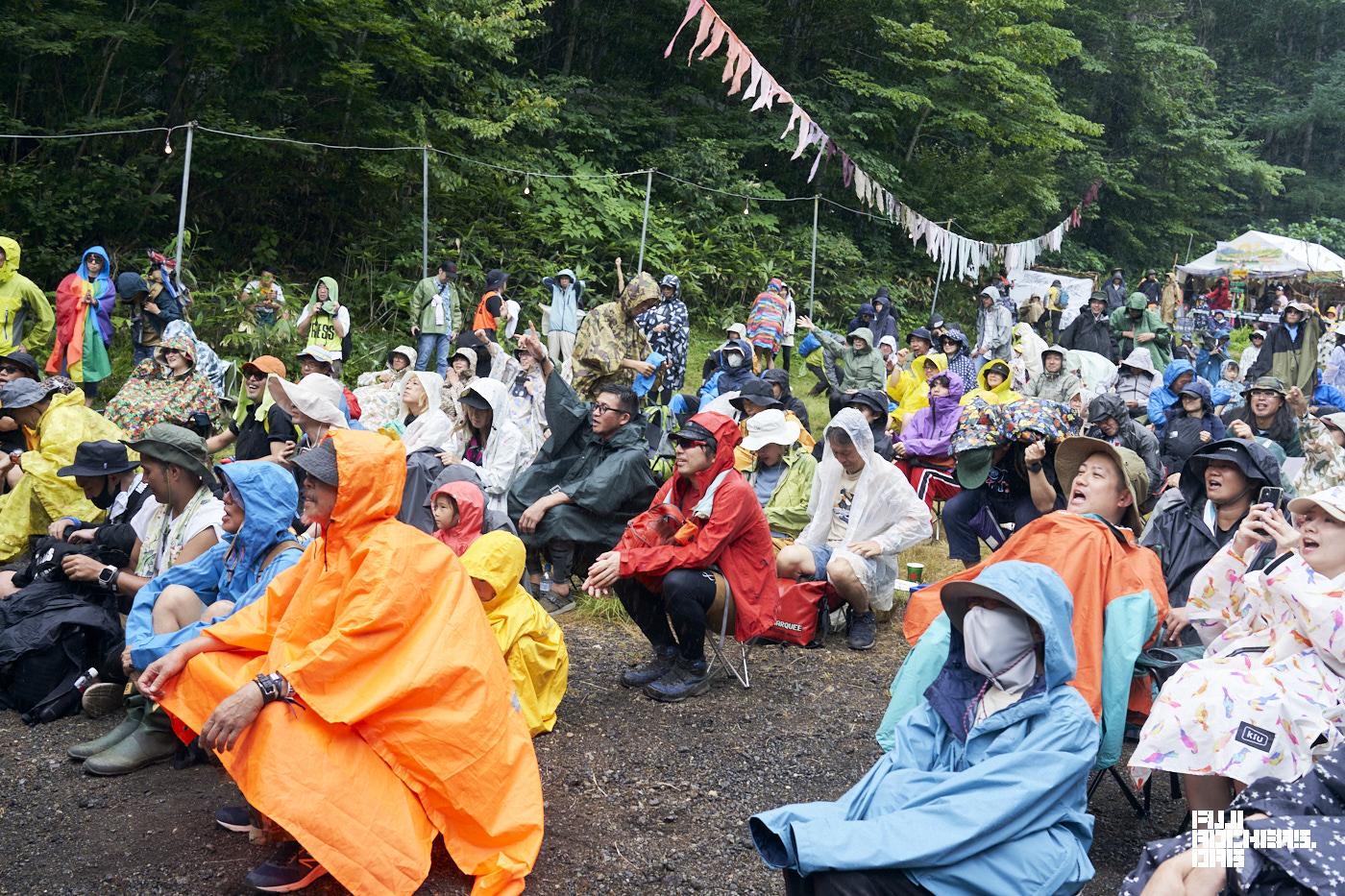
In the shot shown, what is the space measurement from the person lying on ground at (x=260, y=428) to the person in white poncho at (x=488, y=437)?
102cm

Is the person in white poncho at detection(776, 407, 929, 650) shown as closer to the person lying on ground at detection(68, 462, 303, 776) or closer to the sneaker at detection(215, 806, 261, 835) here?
the person lying on ground at detection(68, 462, 303, 776)

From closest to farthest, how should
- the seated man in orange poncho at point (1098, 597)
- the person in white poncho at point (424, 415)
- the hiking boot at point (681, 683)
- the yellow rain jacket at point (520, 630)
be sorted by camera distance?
the seated man in orange poncho at point (1098, 597) < the yellow rain jacket at point (520, 630) < the hiking boot at point (681, 683) < the person in white poncho at point (424, 415)

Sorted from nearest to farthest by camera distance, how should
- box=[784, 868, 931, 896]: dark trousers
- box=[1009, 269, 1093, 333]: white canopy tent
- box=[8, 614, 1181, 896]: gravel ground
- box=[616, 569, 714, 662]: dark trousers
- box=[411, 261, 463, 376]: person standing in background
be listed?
box=[784, 868, 931, 896]: dark trousers → box=[8, 614, 1181, 896]: gravel ground → box=[616, 569, 714, 662]: dark trousers → box=[411, 261, 463, 376]: person standing in background → box=[1009, 269, 1093, 333]: white canopy tent

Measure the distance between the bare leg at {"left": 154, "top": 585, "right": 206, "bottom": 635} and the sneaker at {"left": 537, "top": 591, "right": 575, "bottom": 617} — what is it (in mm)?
2552

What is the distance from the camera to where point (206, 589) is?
4348 mm

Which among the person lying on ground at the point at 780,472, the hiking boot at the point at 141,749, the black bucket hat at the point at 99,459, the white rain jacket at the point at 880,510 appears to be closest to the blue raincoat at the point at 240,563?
the hiking boot at the point at 141,749

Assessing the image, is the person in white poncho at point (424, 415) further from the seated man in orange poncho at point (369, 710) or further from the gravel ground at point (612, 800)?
the seated man in orange poncho at point (369, 710)

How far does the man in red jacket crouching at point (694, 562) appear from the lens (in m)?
5.06

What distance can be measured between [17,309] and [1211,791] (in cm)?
974

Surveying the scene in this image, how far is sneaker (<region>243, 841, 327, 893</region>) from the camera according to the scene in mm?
3346

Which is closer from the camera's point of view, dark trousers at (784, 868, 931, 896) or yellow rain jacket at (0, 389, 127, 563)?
dark trousers at (784, 868, 931, 896)

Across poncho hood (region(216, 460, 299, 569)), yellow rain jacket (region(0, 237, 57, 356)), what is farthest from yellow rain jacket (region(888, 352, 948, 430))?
yellow rain jacket (region(0, 237, 57, 356))

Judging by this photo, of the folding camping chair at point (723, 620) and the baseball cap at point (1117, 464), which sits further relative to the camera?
the folding camping chair at point (723, 620)

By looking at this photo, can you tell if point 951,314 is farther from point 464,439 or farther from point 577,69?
point 464,439
